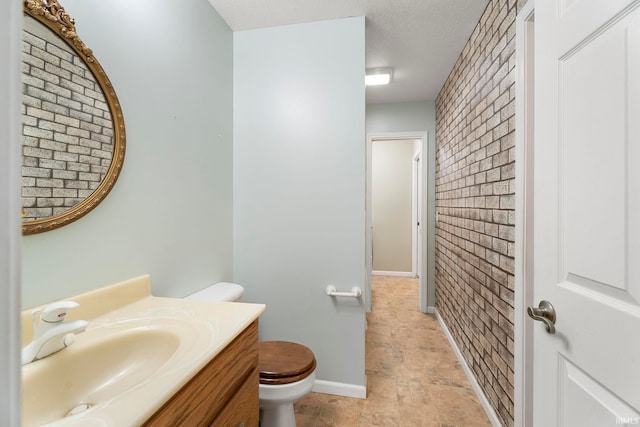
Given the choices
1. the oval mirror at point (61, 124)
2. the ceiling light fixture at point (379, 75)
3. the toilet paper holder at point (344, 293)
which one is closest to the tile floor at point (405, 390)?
the toilet paper holder at point (344, 293)

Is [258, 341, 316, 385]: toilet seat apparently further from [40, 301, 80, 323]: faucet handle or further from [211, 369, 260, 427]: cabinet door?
[40, 301, 80, 323]: faucet handle

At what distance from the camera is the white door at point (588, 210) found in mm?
589

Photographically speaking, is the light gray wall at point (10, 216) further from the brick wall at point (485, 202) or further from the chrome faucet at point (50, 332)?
the brick wall at point (485, 202)

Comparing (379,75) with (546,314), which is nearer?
(546,314)

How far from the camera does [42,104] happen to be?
34.4 inches

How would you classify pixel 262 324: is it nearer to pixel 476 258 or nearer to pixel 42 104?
pixel 476 258

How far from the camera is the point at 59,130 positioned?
926 mm

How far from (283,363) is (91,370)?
81cm

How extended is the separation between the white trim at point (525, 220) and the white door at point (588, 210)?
0.55 meters

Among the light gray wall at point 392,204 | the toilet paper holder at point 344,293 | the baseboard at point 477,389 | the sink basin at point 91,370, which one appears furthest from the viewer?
the light gray wall at point 392,204

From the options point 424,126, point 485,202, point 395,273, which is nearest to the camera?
point 485,202

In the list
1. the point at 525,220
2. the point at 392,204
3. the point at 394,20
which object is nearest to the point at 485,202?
the point at 525,220

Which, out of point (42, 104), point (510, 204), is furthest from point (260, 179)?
point (510, 204)

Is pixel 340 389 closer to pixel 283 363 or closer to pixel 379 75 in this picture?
pixel 283 363
